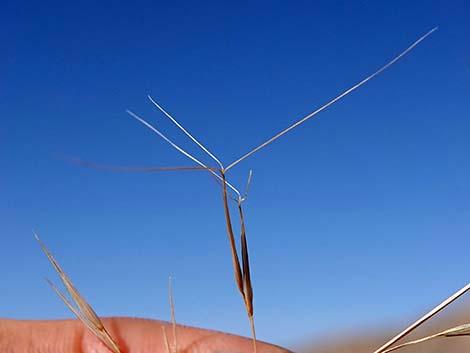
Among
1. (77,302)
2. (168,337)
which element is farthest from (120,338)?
(77,302)

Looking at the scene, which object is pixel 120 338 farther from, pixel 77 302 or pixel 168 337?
pixel 77 302

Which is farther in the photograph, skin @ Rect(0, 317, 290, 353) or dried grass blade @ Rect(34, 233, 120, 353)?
skin @ Rect(0, 317, 290, 353)

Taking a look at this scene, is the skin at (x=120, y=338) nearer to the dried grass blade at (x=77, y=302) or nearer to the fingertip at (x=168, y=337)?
the fingertip at (x=168, y=337)

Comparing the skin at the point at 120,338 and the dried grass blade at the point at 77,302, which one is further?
the skin at the point at 120,338

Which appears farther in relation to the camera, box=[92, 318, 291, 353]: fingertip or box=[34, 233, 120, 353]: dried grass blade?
box=[92, 318, 291, 353]: fingertip

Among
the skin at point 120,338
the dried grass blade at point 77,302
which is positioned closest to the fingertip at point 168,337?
the skin at point 120,338

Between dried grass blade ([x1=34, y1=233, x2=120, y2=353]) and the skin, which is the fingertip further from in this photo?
dried grass blade ([x1=34, y1=233, x2=120, y2=353])

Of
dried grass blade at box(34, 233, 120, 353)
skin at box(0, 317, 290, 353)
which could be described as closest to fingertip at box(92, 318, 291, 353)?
skin at box(0, 317, 290, 353)

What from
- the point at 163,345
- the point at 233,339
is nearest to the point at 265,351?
the point at 233,339
